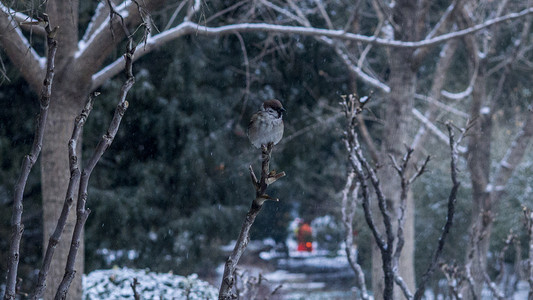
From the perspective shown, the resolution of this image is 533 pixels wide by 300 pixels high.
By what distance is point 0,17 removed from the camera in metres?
4.12

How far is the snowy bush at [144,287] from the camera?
565cm

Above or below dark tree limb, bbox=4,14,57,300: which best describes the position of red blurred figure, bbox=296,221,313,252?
above

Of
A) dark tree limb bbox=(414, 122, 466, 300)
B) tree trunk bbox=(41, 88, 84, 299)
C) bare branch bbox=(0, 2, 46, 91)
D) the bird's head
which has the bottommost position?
dark tree limb bbox=(414, 122, 466, 300)

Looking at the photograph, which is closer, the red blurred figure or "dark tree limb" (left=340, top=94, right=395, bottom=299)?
"dark tree limb" (left=340, top=94, right=395, bottom=299)

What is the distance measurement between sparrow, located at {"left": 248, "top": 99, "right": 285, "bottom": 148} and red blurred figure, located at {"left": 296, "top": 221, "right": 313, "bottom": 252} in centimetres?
1408

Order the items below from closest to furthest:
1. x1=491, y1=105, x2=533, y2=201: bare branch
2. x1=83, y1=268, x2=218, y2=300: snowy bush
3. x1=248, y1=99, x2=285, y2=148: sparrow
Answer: x1=248, y1=99, x2=285, y2=148: sparrow < x1=83, y1=268, x2=218, y2=300: snowy bush < x1=491, y1=105, x2=533, y2=201: bare branch

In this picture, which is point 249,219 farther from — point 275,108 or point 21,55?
point 21,55

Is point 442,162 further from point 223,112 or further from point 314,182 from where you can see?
point 223,112

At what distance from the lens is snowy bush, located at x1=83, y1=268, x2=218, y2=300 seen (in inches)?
223

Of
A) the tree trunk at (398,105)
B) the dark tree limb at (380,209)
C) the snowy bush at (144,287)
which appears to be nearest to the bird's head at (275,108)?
the dark tree limb at (380,209)

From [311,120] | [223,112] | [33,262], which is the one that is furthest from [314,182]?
[33,262]

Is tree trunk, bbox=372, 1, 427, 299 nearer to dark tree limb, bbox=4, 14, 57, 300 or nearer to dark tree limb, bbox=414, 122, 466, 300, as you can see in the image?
dark tree limb, bbox=414, 122, 466, 300

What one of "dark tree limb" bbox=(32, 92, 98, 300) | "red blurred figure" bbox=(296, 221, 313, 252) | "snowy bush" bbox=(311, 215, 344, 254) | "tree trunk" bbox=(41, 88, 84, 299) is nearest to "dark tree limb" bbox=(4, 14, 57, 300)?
"dark tree limb" bbox=(32, 92, 98, 300)

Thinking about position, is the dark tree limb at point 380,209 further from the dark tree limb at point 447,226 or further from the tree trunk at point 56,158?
the tree trunk at point 56,158
